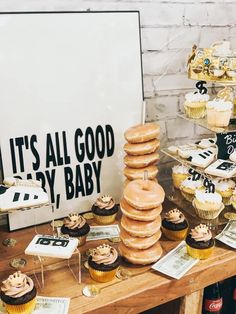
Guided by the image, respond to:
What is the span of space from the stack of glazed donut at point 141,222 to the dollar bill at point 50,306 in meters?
0.27

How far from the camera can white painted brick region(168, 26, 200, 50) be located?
6.06 ft

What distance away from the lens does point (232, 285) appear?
5.90 feet

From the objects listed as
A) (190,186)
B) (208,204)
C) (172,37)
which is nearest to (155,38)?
(172,37)

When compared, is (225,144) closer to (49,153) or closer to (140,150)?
(140,150)

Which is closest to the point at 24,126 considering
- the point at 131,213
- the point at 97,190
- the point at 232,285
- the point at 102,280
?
the point at 97,190

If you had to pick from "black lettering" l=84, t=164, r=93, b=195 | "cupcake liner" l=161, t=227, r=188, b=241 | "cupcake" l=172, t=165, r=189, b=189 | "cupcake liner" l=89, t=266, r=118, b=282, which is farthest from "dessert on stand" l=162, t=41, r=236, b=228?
"cupcake liner" l=89, t=266, r=118, b=282

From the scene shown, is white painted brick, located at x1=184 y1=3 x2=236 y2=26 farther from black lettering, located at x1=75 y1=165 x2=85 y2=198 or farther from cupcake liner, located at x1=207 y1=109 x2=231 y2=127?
black lettering, located at x1=75 y1=165 x2=85 y2=198

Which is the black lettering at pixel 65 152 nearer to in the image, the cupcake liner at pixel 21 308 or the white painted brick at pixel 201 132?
the cupcake liner at pixel 21 308

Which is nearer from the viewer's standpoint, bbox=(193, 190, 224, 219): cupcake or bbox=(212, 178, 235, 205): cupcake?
bbox=(193, 190, 224, 219): cupcake

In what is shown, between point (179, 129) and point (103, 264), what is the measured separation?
935mm

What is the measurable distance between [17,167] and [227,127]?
0.79 m

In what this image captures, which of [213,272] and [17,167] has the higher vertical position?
[17,167]

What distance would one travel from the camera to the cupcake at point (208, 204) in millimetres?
1536

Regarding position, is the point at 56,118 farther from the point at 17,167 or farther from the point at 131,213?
the point at 131,213
